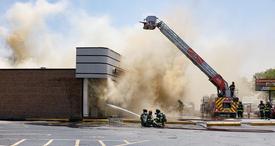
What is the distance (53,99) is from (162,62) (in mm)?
10615

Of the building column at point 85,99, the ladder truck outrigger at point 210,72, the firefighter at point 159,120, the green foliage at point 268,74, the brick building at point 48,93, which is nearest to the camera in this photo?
the firefighter at point 159,120

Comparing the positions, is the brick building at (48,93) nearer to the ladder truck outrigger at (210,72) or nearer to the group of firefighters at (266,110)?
the ladder truck outrigger at (210,72)

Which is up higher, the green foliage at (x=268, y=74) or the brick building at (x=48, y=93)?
the green foliage at (x=268, y=74)

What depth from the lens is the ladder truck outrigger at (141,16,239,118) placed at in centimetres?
3625

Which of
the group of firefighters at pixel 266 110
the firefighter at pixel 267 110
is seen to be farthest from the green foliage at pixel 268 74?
the firefighter at pixel 267 110

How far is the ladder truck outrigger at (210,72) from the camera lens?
119ft

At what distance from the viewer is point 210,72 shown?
37.3 meters

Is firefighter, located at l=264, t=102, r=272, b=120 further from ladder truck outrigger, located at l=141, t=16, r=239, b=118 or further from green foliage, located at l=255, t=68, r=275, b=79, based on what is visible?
green foliage, located at l=255, t=68, r=275, b=79

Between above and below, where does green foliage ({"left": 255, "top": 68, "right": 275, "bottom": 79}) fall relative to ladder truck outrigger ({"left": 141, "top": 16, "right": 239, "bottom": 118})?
above

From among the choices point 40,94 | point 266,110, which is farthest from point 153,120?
point 266,110

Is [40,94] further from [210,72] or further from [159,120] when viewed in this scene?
[210,72]

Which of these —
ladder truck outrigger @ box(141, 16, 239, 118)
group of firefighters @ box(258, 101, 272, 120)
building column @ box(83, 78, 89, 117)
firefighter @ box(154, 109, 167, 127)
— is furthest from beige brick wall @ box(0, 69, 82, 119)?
group of firefighters @ box(258, 101, 272, 120)

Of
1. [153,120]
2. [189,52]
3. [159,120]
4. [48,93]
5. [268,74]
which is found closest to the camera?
[159,120]

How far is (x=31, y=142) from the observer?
1697 centimetres
